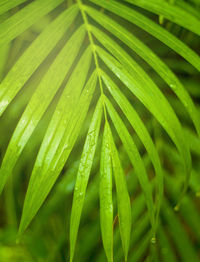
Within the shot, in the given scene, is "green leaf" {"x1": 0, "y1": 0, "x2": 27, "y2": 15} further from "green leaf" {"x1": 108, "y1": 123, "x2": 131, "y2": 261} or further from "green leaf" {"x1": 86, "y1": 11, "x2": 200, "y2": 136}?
"green leaf" {"x1": 108, "y1": 123, "x2": 131, "y2": 261}

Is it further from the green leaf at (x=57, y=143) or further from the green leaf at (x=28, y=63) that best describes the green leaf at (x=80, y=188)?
the green leaf at (x=28, y=63)

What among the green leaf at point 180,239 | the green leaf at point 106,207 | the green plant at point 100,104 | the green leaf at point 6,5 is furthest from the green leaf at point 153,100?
the green leaf at point 180,239

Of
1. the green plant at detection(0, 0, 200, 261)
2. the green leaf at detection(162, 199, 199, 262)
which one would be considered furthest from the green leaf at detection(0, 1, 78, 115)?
the green leaf at detection(162, 199, 199, 262)

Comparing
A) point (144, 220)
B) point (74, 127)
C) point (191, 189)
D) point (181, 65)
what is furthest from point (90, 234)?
point (181, 65)

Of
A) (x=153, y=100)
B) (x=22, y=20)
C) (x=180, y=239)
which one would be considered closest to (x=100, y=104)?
(x=153, y=100)

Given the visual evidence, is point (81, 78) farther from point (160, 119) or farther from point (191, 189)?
point (191, 189)

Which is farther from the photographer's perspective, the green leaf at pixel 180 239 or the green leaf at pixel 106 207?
the green leaf at pixel 180 239
